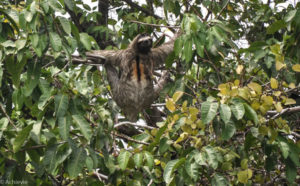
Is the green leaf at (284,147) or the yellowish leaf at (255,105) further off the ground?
the yellowish leaf at (255,105)

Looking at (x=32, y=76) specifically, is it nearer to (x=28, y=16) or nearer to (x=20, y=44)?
(x=20, y=44)

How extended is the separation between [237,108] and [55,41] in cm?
170

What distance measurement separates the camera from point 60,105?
340 centimetres

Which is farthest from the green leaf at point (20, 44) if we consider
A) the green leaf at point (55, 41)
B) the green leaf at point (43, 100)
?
the green leaf at point (43, 100)

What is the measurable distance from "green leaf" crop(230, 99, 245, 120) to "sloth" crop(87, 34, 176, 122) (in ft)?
11.3

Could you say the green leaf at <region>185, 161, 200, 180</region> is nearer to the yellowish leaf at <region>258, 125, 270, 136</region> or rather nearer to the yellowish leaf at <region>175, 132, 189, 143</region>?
the yellowish leaf at <region>175, 132, 189, 143</region>

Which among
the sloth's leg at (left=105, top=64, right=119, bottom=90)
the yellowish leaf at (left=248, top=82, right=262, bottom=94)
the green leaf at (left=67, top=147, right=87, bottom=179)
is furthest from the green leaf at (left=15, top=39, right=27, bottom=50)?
the sloth's leg at (left=105, top=64, right=119, bottom=90)

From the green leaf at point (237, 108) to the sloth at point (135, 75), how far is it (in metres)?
3.44

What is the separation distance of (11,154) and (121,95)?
11.8 ft

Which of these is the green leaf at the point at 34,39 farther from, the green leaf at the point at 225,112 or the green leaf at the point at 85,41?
the green leaf at the point at 225,112

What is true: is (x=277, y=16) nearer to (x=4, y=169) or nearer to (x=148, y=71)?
(x=148, y=71)

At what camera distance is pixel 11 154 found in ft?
11.9

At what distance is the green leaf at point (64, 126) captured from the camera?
3.32 meters

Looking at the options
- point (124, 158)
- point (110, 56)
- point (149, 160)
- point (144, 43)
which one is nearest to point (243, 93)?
point (149, 160)
